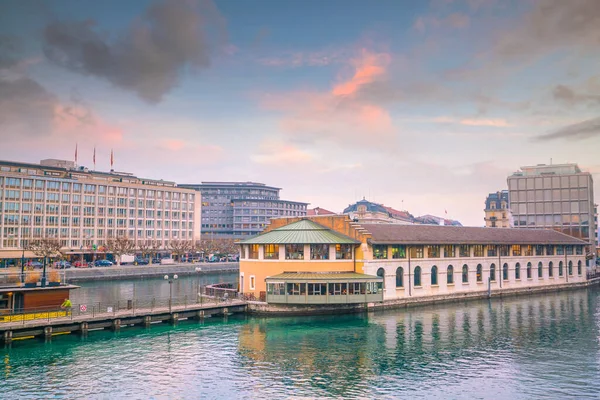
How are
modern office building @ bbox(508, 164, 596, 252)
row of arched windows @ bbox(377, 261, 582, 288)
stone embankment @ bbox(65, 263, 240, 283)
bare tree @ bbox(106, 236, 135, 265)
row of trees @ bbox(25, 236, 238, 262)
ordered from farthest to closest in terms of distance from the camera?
modern office building @ bbox(508, 164, 596, 252)
bare tree @ bbox(106, 236, 135, 265)
row of trees @ bbox(25, 236, 238, 262)
stone embankment @ bbox(65, 263, 240, 283)
row of arched windows @ bbox(377, 261, 582, 288)

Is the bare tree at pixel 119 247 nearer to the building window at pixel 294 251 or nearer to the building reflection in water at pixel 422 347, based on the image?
the building window at pixel 294 251

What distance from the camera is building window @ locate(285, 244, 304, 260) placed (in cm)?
8069

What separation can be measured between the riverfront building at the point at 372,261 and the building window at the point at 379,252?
0.50ft

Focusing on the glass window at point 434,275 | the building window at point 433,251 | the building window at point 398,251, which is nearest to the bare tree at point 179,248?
the building window at point 433,251

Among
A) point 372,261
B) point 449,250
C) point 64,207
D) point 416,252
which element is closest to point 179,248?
point 64,207

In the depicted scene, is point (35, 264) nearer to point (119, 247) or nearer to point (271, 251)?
point (119, 247)

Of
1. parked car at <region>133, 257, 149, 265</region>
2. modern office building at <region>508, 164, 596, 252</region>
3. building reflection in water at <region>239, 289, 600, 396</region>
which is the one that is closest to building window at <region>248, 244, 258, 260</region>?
building reflection in water at <region>239, 289, 600, 396</region>

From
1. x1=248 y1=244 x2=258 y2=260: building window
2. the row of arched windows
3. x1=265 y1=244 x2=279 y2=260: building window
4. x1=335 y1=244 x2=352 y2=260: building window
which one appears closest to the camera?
x1=265 y1=244 x2=279 y2=260: building window

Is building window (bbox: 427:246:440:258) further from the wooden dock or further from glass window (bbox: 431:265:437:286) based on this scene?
the wooden dock

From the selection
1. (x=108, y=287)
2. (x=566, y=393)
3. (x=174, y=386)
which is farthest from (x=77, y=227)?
(x=566, y=393)

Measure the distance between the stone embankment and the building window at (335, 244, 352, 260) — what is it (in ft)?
238

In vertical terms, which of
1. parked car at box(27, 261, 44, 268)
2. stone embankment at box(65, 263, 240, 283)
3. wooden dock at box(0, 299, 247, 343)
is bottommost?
wooden dock at box(0, 299, 247, 343)

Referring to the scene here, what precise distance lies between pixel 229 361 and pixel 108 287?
255 feet

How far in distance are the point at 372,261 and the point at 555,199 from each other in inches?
4838
